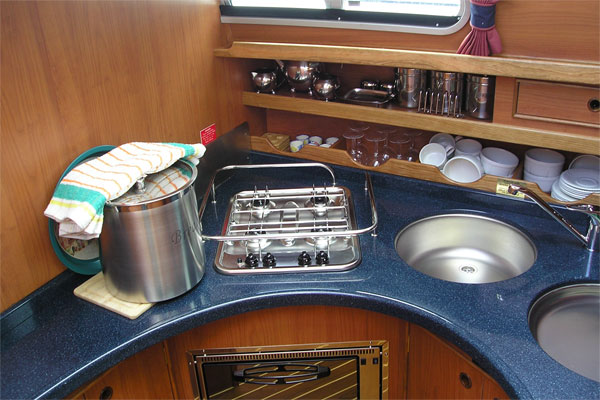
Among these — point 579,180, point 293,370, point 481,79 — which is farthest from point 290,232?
point 579,180

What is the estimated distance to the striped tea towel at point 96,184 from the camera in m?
1.16

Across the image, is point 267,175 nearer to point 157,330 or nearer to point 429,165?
point 429,165

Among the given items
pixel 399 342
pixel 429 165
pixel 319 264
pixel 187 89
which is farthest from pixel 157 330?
pixel 429 165

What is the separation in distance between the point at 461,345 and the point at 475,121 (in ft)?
2.33

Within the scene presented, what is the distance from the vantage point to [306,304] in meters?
1.38

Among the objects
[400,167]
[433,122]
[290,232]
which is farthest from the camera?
[400,167]

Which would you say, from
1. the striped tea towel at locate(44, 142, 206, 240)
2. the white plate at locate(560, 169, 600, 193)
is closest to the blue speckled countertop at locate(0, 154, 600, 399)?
the white plate at locate(560, 169, 600, 193)

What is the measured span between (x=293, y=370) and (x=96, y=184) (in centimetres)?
73

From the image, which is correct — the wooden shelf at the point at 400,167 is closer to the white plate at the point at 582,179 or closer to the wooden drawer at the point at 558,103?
the white plate at the point at 582,179

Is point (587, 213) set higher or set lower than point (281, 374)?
higher

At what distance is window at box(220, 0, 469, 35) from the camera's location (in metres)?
1.60

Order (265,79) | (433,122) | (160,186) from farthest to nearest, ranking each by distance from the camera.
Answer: (265,79)
(433,122)
(160,186)

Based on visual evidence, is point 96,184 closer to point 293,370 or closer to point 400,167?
point 293,370

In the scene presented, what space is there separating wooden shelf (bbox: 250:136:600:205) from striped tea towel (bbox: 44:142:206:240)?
689mm
